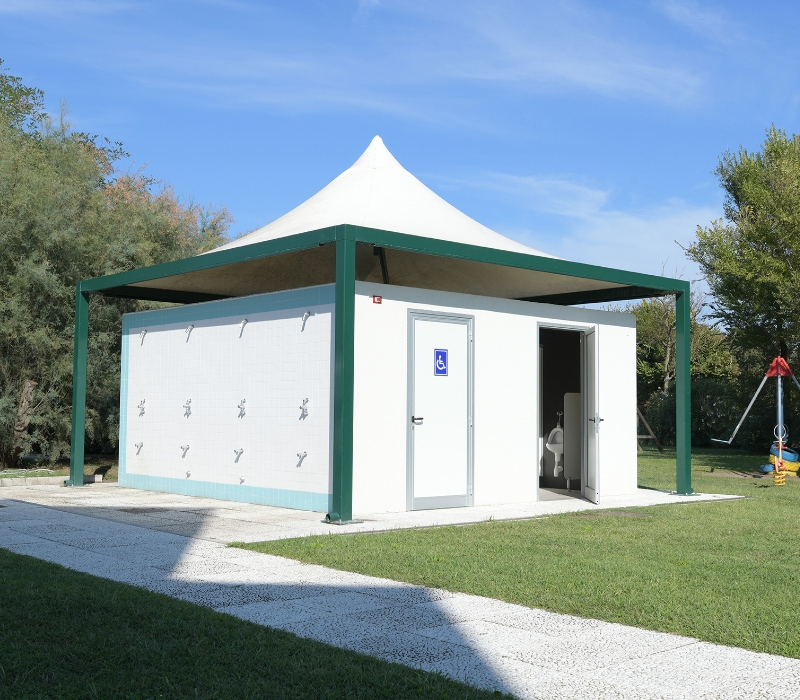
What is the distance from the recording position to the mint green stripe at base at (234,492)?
9977 millimetres

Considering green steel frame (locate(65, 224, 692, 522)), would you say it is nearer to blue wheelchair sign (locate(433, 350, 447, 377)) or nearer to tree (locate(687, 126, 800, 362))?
blue wheelchair sign (locate(433, 350, 447, 377))

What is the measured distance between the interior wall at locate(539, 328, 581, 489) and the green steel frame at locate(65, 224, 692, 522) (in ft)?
2.13

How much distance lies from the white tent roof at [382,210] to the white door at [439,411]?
2.06m

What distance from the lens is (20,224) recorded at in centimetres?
1516

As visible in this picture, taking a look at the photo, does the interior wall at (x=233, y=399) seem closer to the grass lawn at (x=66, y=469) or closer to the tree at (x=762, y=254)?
the grass lawn at (x=66, y=469)

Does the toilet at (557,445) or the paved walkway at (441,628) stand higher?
the toilet at (557,445)

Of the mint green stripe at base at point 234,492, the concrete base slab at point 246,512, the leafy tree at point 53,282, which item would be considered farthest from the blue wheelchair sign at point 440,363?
the leafy tree at point 53,282

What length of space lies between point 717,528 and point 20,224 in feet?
38.9

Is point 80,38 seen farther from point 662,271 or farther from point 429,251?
point 662,271

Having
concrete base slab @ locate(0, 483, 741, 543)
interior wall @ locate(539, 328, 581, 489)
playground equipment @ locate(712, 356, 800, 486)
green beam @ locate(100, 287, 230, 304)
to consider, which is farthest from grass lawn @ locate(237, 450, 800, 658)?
green beam @ locate(100, 287, 230, 304)

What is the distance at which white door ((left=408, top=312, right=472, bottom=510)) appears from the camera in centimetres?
1012

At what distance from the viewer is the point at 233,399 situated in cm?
1123

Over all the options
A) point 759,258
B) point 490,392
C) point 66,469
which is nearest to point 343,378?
point 490,392

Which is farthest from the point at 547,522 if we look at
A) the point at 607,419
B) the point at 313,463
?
the point at 607,419
